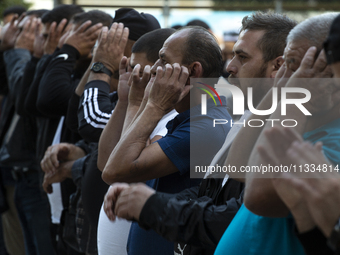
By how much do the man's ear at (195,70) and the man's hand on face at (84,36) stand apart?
146cm

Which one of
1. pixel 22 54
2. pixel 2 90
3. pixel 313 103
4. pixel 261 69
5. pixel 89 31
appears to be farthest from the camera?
pixel 2 90

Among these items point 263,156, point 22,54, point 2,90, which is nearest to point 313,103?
point 263,156

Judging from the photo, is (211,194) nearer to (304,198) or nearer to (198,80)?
(198,80)

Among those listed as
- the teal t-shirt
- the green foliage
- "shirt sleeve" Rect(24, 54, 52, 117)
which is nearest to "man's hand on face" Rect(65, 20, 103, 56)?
"shirt sleeve" Rect(24, 54, 52, 117)

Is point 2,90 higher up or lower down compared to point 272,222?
lower down

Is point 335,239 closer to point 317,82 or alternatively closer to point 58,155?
point 317,82

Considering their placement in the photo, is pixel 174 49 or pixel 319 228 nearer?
pixel 319 228

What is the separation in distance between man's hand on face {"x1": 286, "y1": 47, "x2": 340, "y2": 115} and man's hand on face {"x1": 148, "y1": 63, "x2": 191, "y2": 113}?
708 millimetres

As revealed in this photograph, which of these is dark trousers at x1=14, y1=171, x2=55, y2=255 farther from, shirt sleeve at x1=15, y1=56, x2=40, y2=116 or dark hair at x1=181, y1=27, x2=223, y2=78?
dark hair at x1=181, y1=27, x2=223, y2=78

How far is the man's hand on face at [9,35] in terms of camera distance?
4.62m

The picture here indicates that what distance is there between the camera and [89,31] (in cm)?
327

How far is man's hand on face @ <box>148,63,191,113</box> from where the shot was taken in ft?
6.16

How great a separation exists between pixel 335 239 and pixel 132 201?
0.65 m

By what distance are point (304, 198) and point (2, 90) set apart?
178 inches
